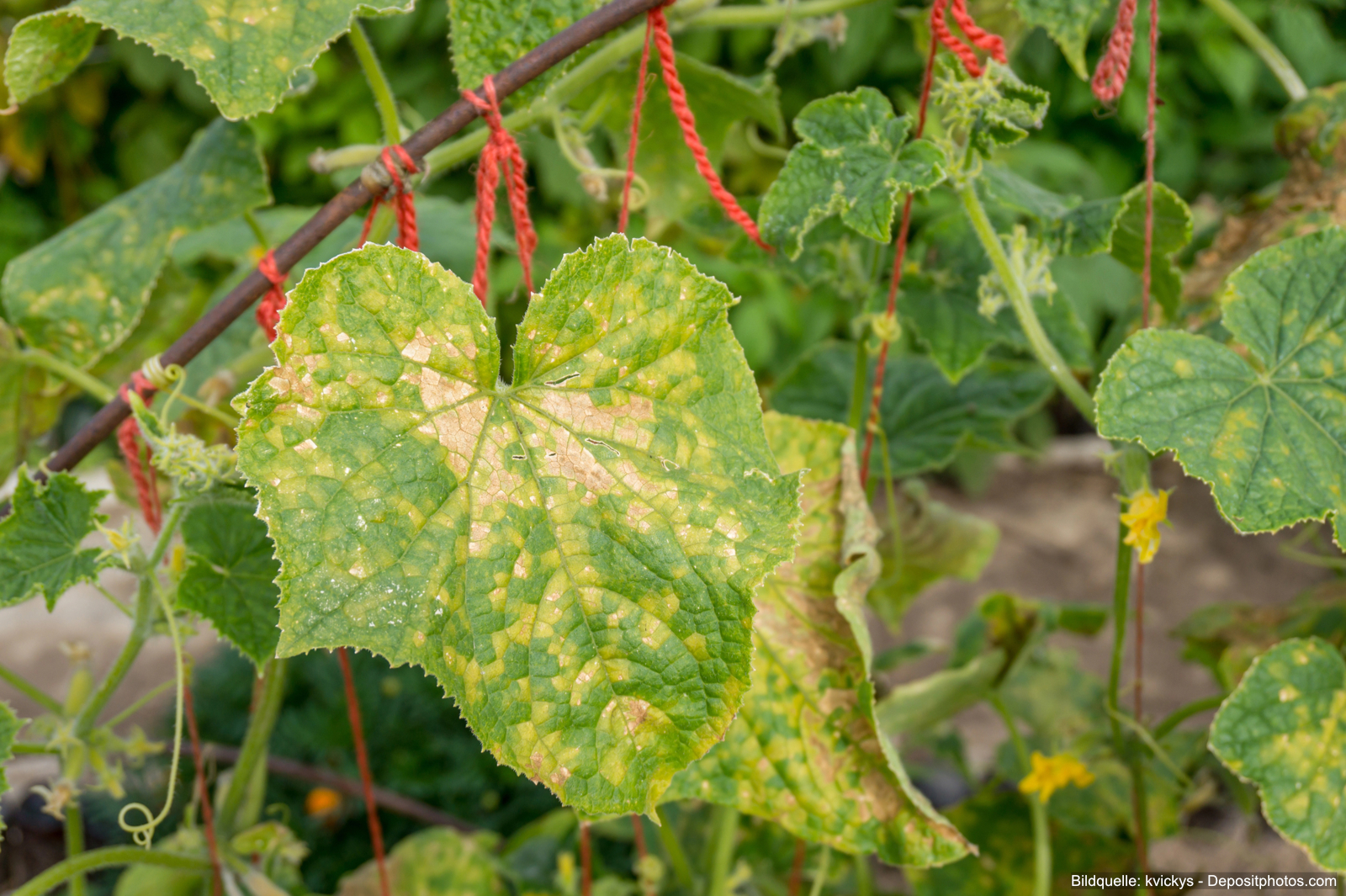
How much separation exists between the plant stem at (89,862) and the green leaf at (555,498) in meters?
0.38

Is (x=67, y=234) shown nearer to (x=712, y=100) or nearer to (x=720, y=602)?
(x=712, y=100)

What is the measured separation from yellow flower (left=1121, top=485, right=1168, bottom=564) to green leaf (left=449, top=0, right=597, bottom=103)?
1.75 ft

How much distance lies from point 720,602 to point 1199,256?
2.66 feet

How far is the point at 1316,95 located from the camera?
38.9 inches

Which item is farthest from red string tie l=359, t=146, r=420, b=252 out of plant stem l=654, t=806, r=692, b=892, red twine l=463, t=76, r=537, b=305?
plant stem l=654, t=806, r=692, b=892

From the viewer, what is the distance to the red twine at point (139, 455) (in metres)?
0.68

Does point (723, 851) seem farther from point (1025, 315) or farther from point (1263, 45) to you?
point (1263, 45)

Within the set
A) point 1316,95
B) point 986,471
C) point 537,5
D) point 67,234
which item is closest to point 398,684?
point 67,234

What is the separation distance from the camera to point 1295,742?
0.77 meters

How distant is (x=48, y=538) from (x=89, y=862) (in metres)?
0.26

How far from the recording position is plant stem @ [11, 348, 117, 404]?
3.04 feet

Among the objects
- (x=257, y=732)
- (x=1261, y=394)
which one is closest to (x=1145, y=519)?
(x=1261, y=394)

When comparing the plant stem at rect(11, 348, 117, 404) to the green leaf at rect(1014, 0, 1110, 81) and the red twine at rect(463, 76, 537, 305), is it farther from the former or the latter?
the green leaf at rect(1014, 0, 1110, 81)

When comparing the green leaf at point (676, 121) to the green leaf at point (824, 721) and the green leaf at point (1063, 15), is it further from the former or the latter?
the green leaf at point (824, 721)
